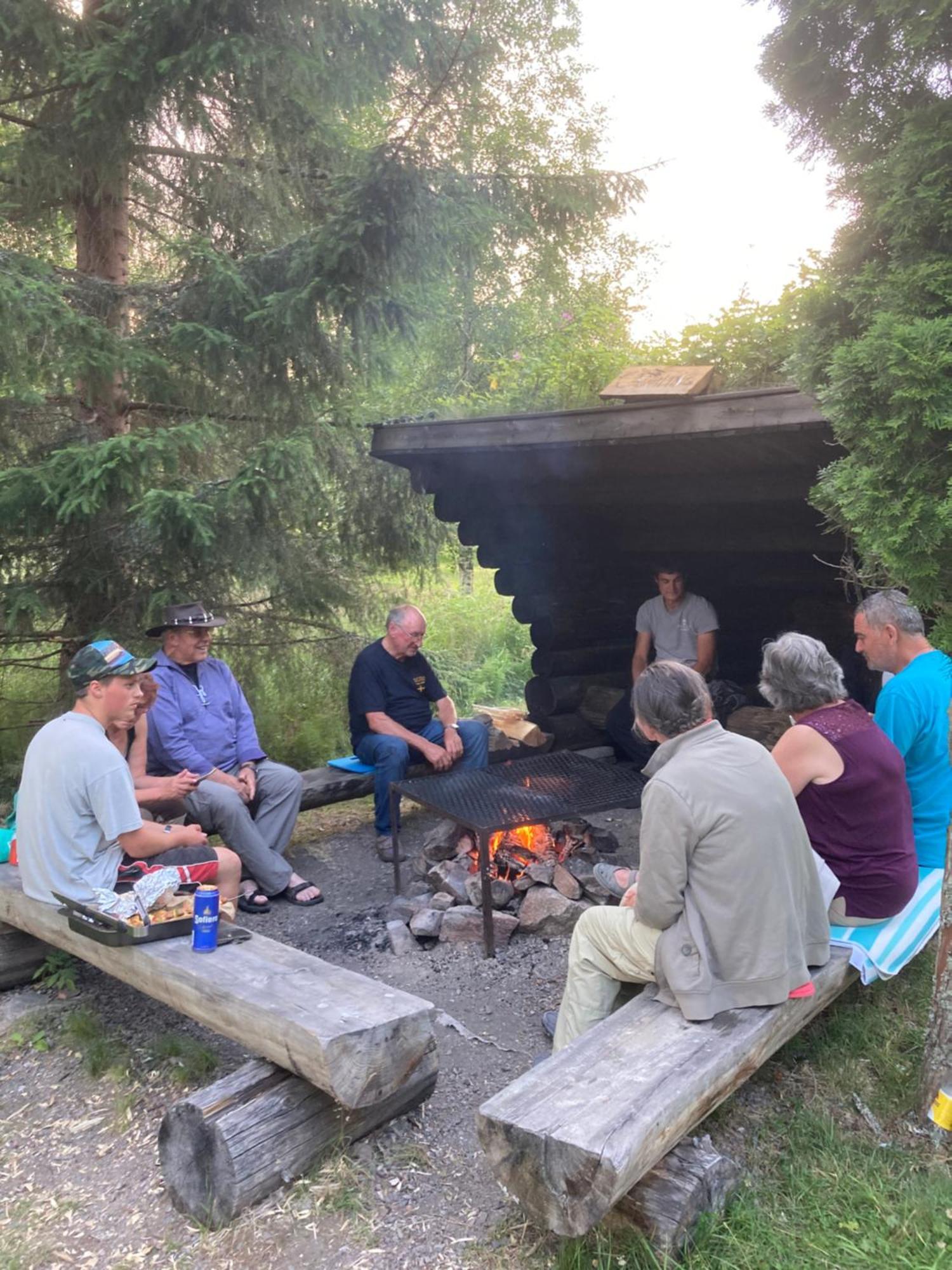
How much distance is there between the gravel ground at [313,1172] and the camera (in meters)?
2.49

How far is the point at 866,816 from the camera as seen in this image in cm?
316

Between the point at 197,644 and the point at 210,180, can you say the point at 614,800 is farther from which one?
the point at 210,180

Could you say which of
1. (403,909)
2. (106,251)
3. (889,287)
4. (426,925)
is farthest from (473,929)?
(106,251)

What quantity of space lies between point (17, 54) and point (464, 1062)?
5695mm

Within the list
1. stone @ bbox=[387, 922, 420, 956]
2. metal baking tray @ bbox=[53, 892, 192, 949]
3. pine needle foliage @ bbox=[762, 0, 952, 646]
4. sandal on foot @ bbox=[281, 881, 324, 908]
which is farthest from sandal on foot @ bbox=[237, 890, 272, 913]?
pine needle foliage @ bbox=[762, 0, 952, 646]

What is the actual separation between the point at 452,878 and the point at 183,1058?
169cm

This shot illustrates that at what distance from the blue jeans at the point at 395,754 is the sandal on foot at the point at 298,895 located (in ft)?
2.45

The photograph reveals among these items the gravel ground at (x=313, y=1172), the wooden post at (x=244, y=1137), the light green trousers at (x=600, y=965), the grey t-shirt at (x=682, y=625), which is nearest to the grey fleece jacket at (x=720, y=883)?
the light green trousers at (x=600, y=965)

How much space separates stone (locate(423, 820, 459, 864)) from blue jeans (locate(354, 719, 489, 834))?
412 millimetres

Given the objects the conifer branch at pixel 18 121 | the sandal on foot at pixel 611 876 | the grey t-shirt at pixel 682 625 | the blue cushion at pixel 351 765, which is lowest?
the blue cushion at pixel 351 765

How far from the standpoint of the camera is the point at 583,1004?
2977 millimetres

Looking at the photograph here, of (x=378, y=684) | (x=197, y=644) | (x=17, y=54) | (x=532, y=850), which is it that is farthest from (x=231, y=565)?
(x=17, y=54)

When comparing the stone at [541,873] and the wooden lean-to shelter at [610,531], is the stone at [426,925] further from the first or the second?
the wooden lean-to shelter at [610,531]

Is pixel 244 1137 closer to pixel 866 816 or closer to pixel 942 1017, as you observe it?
pixel 942 1017
